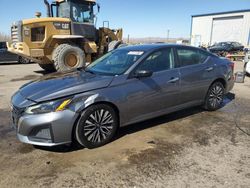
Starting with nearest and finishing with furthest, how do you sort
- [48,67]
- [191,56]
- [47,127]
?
[47,127] < [191,56] < [48,67]

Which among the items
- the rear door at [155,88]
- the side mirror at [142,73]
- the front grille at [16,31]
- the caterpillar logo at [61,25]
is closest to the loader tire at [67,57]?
the caterpillar logo at [61,25]

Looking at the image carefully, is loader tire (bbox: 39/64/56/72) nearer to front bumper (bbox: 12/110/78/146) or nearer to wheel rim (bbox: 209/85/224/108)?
wheel rim (bbox: 209/85/224/108)

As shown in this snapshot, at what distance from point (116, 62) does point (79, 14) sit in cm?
730

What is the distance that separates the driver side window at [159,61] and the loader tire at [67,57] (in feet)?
18.9

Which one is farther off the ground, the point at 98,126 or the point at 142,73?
the point at 142,73

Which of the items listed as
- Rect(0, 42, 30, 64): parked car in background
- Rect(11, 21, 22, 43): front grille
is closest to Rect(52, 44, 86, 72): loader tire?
Rect(11, 21, 22, 43): front grille

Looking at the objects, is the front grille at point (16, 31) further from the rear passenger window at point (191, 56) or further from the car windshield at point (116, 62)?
the rear passenger window at point (191, 56)

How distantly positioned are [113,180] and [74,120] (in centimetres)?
102

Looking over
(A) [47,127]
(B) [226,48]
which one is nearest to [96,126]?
(A) [47,127]

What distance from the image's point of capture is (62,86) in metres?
3.63

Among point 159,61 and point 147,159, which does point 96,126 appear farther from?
point 159,61

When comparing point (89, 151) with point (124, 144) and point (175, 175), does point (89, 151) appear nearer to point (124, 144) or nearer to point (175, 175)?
point (124, 144)

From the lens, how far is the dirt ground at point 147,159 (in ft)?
9.64

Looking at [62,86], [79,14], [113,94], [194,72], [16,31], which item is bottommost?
[113,94]
